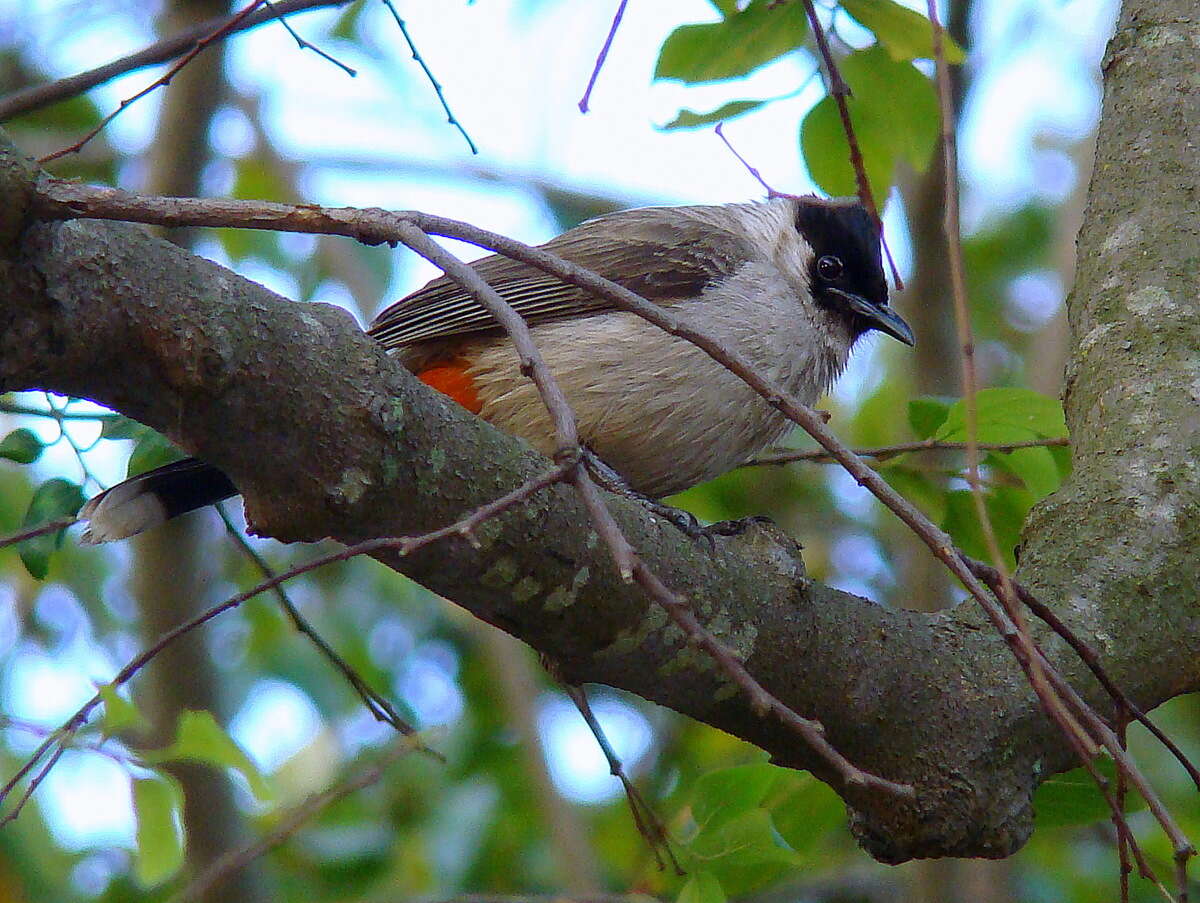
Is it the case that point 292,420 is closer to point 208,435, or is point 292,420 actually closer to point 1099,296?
point 208,435

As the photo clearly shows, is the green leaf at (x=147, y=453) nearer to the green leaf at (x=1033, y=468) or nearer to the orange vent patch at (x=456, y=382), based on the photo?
the orange vent patch at (x=456, y=382)

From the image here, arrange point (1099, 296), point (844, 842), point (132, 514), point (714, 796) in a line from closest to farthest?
1. point (714, 796)
2. point (132, 514)
3. point (1099, 296)
4. point (844, 842)

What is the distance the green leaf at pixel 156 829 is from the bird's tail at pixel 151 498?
23.1 inches

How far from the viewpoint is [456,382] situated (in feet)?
12.2

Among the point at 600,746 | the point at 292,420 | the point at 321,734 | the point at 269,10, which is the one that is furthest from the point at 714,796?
the point at 321,734

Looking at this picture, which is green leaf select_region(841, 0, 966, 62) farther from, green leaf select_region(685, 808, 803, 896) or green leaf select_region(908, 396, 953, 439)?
green leaf select_region(685, 808, 803, 896)

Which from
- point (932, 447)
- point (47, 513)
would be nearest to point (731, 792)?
point (932, 447)

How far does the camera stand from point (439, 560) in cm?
211

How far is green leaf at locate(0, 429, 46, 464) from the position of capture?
285cm

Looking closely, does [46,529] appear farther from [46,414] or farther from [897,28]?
[897,28]

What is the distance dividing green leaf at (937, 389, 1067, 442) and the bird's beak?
1.00m

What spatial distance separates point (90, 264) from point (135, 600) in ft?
10.3

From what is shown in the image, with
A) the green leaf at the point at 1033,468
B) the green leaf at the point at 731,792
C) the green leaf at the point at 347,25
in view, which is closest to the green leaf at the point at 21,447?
the green leaf at the point at 731,792

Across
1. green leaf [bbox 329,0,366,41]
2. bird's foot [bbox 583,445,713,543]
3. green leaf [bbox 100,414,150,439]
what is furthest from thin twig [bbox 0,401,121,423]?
green leaf [bbox 329,0,366,41]
